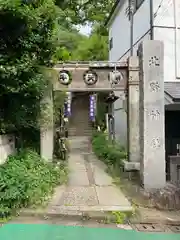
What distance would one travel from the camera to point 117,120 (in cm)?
1816

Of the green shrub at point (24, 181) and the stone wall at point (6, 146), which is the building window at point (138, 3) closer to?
the stone wall at point (6, 146)

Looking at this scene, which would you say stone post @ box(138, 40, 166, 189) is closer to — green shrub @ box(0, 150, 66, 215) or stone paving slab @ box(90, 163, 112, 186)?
stone paving slab @ box(90, 163, 112, 186)

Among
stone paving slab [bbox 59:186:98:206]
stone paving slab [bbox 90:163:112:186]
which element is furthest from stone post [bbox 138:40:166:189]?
stone paving slab [bbox 90:163:112:186]

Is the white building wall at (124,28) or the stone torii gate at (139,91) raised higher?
the white building wall at (124,28)

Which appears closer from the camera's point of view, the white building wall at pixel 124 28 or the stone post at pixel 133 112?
the stone post at pixel 133 112

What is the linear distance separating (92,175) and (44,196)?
140 inches

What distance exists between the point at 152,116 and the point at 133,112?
187 centimetres

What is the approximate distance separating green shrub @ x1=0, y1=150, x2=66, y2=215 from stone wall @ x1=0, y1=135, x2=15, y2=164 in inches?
6.7

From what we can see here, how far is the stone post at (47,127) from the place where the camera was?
31.6ft

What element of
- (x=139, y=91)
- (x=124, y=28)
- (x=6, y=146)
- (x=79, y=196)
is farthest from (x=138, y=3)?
(x=79, y=196)

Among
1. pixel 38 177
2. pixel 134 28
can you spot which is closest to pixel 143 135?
pixel 38 177

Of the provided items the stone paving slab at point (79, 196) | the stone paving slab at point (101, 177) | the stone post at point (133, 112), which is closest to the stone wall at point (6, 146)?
the stone paving slab at point (79, 196)

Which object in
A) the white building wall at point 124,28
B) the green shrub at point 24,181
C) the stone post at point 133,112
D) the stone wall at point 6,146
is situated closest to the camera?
the green shrub at point 24,181

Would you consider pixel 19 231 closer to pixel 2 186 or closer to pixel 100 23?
pixel 2 186
